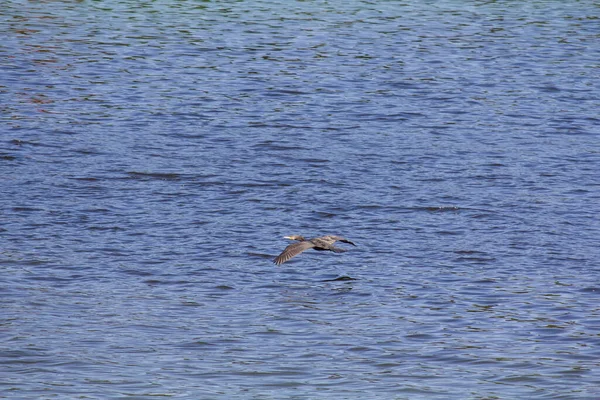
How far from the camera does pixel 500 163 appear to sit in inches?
710

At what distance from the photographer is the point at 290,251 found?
1291cm

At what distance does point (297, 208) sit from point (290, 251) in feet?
9.30

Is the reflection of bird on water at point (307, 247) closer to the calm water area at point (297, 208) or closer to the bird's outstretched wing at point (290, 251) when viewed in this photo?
the bird's outstretched wing at point (290, 251)

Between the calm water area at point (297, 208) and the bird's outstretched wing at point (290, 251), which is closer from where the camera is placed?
the calm water area at point (297, 208)

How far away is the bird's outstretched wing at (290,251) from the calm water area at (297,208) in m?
0.30

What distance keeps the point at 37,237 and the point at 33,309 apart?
2.46m

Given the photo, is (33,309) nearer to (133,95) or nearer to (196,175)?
(196,175)

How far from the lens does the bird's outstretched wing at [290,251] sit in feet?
42.1

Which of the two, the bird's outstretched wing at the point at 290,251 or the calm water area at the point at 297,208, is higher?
the bird's outstretched wing at the point at 290,251

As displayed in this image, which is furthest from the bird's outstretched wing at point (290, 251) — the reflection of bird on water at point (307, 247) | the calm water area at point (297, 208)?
the calm water area at point (297, 208)

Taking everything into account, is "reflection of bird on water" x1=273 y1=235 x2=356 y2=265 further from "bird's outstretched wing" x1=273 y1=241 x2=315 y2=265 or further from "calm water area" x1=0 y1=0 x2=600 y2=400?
"calm water area" x1=0 y1=0 x2=600 y2=400

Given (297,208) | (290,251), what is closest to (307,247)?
(290,251)

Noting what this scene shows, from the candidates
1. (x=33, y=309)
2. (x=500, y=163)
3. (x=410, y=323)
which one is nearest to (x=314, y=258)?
(x=410, y=323)

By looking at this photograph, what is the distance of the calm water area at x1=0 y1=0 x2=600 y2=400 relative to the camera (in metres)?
10.7
